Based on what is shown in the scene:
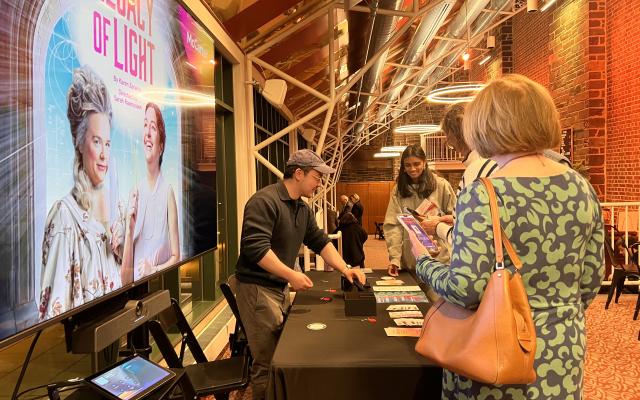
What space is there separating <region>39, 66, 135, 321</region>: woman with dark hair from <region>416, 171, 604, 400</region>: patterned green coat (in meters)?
1.11

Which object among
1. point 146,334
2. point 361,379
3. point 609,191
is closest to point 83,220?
point 146,334

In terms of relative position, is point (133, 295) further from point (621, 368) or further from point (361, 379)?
point (621, 368)

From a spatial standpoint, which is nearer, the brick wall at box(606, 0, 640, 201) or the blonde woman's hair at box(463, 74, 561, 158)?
the blonde woman's hair at box(463, 74, 561, 158)

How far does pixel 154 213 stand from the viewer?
2273 millimetres

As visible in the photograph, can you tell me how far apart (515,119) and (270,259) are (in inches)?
59.7

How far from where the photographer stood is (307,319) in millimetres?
2383

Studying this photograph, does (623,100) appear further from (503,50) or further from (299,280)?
(299,280)

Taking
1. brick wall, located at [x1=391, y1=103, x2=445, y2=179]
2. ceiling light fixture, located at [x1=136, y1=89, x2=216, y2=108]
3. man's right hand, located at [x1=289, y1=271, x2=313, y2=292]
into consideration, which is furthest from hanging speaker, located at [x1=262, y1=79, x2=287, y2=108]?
brick wall, located at [x1=391, y1=103, x2=445, y2=179]

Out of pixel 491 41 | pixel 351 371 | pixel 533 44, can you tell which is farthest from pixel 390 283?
pixel 491 41

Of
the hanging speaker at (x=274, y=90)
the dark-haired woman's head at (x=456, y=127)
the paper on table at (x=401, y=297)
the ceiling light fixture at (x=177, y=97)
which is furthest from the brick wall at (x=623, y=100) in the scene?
the ceiling light fixture at (x=177, y=97)

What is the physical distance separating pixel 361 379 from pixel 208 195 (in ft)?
5.70

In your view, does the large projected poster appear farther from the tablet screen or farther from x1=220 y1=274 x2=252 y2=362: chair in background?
x1=220 y1=274 x2=252 y2=362: chair in background

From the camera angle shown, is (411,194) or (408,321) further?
(411,194)

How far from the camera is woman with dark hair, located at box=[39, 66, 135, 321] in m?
1.48
